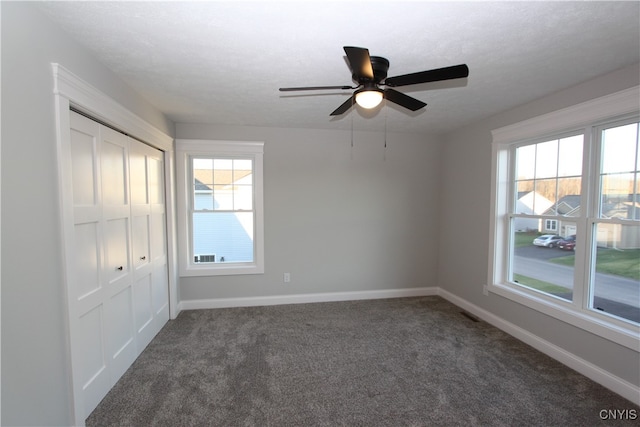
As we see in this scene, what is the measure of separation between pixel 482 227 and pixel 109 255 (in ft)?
13.2

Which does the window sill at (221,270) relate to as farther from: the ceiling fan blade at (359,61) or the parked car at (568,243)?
the parked car at (568,243)

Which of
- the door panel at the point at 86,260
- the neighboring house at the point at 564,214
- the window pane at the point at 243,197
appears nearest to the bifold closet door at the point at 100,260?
the door panel at the point at 86,260

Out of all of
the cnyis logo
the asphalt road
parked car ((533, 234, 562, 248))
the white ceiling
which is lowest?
the cnyis logo

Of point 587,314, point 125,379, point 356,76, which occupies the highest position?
A: point 356,76

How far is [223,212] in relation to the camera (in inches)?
153

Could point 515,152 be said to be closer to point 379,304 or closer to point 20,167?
point 379,304

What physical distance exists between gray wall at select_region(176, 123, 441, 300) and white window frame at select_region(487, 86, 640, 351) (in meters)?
1.11

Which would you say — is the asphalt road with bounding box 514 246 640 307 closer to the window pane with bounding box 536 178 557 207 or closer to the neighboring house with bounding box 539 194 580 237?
the neighboring house with bounding box 539 194 580 237

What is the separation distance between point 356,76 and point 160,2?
111 cm

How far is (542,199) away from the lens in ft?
9.60

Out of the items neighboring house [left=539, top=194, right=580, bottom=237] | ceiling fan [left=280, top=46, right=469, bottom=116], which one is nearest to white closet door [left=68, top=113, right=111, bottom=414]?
ceiling fan [left=280, top=46, right=469, bottom=116]

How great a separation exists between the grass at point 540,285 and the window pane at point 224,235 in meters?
3.41

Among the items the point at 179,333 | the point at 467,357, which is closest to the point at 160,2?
the point at 179,333

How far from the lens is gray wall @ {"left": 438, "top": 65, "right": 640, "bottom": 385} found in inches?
87.0
